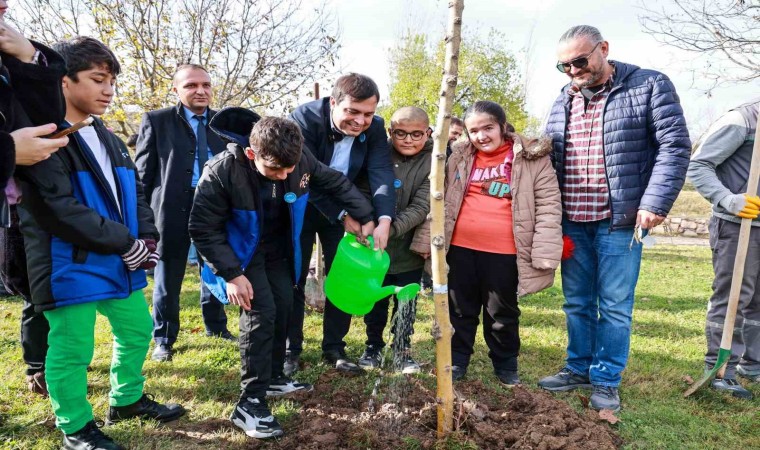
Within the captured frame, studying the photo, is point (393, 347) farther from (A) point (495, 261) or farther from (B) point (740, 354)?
(B) point (740, 354)

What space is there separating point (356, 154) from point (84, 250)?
166cm

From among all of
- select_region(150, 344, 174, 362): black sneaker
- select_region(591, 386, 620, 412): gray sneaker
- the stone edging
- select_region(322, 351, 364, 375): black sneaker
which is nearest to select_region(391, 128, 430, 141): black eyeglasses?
select_region(322, 351, 364, 375): black sneaker

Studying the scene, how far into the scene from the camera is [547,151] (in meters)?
3.14

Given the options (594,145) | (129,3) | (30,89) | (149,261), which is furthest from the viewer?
(129,3)

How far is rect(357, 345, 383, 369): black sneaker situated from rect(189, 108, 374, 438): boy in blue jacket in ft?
2.72

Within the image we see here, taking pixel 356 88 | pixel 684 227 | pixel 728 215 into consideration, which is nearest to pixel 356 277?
pixel 356 88

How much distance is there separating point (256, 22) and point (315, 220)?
5.59 meters

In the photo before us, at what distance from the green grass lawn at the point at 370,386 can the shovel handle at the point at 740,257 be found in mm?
444

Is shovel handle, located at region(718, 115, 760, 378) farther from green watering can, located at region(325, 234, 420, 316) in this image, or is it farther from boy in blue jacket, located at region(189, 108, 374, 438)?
boy in blue jacket, located at region(189, 108, 374, 438)

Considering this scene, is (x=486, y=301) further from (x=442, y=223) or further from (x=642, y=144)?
(x=642, y=144)

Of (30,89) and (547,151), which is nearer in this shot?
(30,89)

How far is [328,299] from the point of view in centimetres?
348

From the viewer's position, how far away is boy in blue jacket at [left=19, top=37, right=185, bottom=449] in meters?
2.23

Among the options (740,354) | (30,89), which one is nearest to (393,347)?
(740,354)
